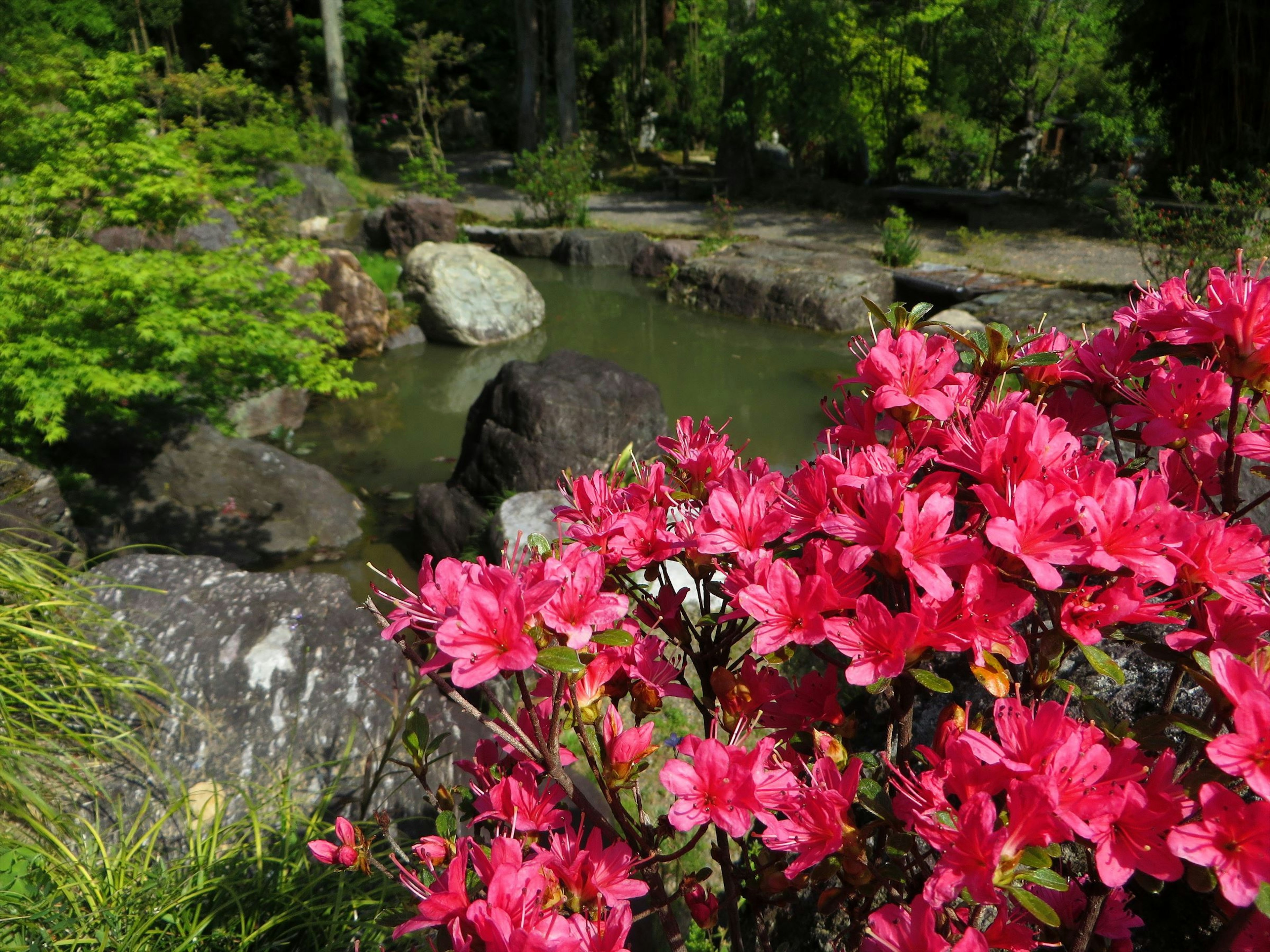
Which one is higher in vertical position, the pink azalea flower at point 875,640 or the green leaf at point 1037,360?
the green leaf at point 1037,360

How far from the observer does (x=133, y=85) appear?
160 inches

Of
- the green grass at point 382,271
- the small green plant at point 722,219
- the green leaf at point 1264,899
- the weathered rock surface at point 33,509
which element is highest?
the green leaf at point 1264,899

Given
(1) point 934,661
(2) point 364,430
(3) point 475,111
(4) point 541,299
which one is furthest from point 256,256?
(3) point 475,111

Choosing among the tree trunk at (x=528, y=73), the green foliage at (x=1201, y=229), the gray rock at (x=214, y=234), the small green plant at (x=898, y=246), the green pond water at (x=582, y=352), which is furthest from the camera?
the tree trunk at (x=528, y=73)

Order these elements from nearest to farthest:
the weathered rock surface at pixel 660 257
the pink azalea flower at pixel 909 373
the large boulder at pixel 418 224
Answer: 1. the pink azalea flower at pixel 909 373
2. the weathered rock surface at pixel 660 257
3. the large boulder at pixel 418 224

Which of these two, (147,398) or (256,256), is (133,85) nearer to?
(256,256)

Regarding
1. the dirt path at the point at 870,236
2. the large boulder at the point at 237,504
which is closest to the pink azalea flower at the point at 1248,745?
the large boulder at the point at 237,504

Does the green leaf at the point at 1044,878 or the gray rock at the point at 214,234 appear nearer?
the green leaf at the point at 1044,878

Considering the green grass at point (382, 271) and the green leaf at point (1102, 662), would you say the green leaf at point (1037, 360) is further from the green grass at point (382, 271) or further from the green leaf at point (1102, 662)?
the green grass at point (382, 271)

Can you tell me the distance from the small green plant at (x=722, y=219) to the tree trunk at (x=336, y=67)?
31.2 ft

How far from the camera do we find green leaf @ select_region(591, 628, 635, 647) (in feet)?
3.27

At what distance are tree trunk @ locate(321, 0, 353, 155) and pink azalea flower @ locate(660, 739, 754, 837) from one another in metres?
21.2

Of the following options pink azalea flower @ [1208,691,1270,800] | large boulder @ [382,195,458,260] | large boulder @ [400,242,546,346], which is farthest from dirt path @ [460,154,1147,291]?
pink azalea flower @ [1208,691,1270,800]

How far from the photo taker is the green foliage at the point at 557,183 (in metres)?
14.9
